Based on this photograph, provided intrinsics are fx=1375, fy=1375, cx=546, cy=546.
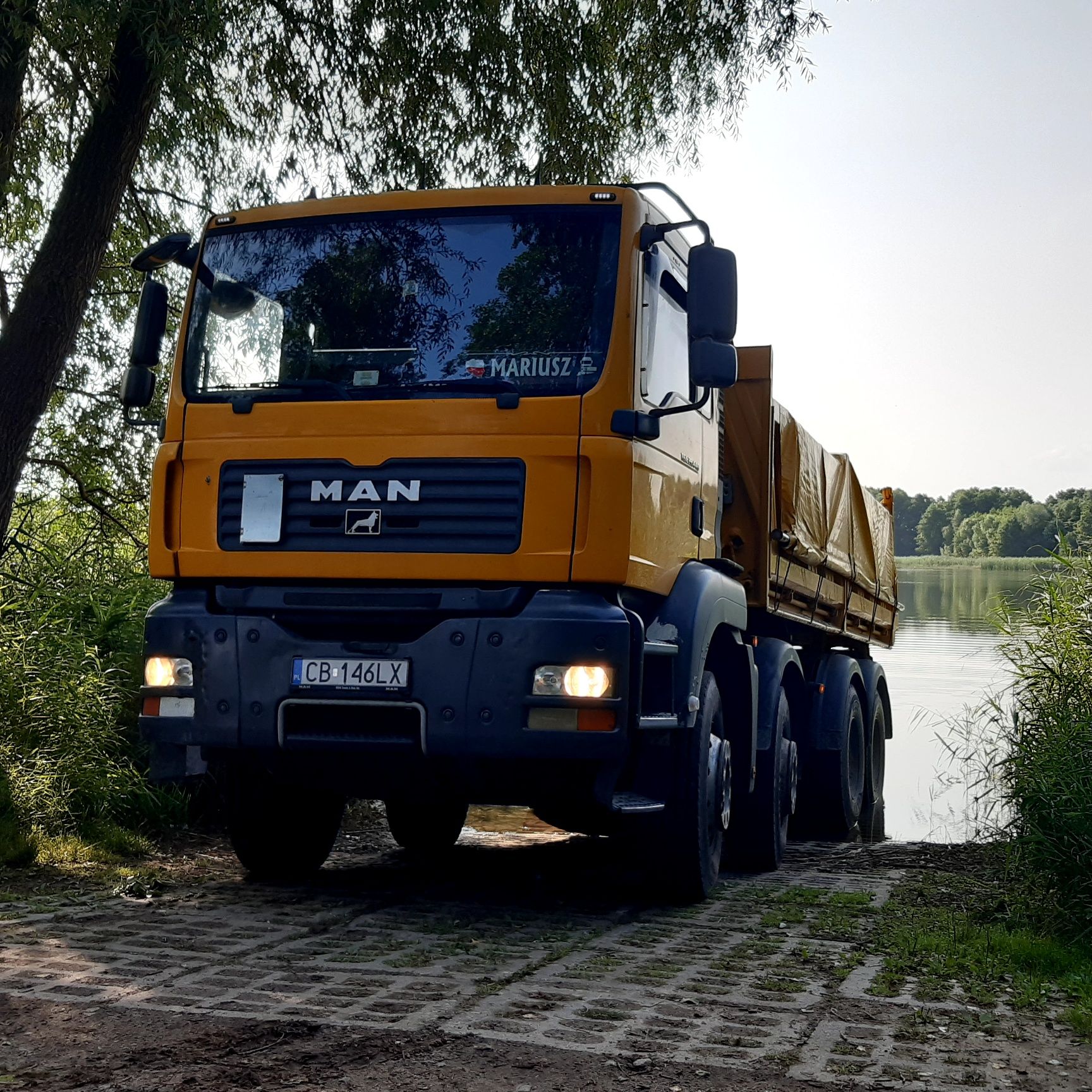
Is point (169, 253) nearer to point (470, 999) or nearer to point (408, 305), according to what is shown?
point (408, 305)

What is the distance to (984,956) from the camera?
17.7 ft

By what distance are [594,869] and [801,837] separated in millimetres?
3225

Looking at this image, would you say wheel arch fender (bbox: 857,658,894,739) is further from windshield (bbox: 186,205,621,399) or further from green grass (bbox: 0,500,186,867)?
windshield (bbox: 186,205,621,399)

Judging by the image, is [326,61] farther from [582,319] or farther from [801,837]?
[801,837]

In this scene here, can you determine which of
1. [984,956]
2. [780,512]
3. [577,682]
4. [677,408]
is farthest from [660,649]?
[780,512]

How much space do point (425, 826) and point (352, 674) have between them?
3.21 metres

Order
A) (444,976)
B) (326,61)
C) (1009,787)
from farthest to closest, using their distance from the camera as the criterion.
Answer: (326,61) < (1009,787) < (444,976)

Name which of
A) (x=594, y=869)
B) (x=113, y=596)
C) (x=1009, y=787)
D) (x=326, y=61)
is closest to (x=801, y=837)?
(x=594, y=869)

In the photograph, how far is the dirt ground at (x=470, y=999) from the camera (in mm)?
3807

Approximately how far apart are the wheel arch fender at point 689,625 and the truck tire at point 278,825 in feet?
6.11

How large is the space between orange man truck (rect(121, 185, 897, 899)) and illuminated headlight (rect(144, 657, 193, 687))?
13 millimetres

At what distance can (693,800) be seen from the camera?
638 centimetres

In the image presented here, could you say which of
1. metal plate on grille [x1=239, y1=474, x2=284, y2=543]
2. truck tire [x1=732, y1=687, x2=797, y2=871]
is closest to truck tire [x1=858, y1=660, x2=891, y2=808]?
truck tire [x1=732, y1=687, x2=797, y2=871]

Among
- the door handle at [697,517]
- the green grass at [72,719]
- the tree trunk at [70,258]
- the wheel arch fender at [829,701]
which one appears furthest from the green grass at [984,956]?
the tree trunk at [70,258]
